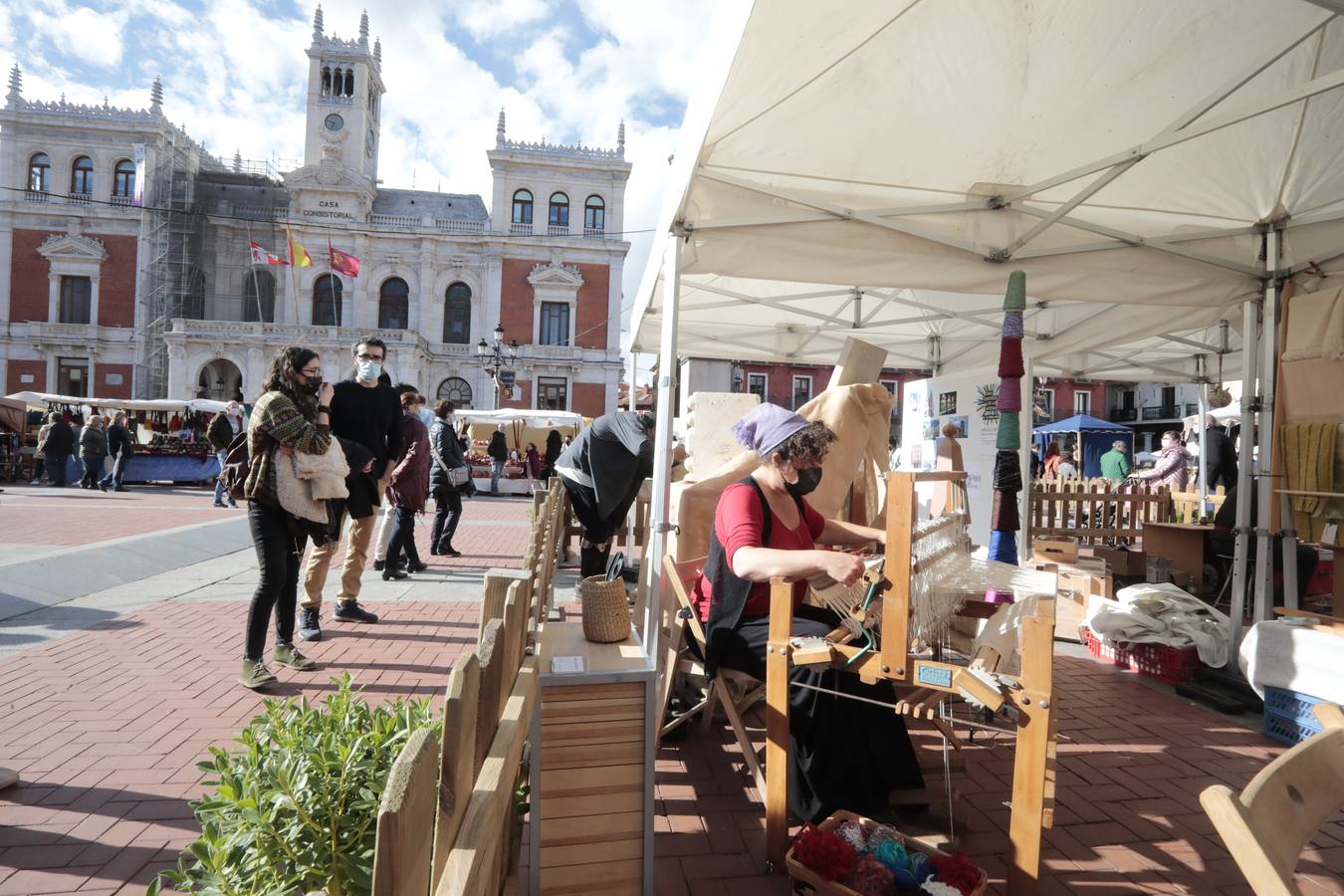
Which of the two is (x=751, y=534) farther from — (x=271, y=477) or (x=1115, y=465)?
(x=1115, y=465)

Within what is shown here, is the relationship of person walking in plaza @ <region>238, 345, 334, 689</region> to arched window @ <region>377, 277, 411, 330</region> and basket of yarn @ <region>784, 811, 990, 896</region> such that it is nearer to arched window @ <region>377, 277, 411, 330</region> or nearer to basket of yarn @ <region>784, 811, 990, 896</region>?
basket of yarn @ <region>784, 811, 990, 896</region>

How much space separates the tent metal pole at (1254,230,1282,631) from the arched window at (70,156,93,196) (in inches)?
1837

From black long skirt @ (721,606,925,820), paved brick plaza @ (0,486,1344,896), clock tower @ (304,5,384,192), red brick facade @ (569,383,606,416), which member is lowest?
paved brick plaza @ (0,486,1344,896)

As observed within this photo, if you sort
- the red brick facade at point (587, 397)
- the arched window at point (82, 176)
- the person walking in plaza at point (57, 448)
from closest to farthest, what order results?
1. the person walking in plaza at point (57, 448)
2. the arched window at point (82, 176)
3. the red brick facade at point (587, 397)

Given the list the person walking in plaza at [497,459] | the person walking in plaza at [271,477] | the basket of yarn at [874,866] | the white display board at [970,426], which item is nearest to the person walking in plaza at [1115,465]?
the white display board at [970,426]

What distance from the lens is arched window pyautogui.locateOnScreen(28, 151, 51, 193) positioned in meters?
35.2

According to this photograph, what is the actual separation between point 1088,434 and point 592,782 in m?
Answer: 26.6

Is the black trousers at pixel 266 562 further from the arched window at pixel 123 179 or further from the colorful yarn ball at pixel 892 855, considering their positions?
the arched window at pixel 123 179

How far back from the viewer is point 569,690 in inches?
83.8

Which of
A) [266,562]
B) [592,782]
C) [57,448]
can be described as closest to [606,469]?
[266,562]

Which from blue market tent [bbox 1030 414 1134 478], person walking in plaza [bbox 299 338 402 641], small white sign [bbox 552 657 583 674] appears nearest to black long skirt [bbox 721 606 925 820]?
small white sign [bbox 552 657 583 674]

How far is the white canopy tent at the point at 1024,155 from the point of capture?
115 inches

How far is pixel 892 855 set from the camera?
207 centimetres

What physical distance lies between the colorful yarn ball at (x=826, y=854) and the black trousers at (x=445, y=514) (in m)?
6.27
